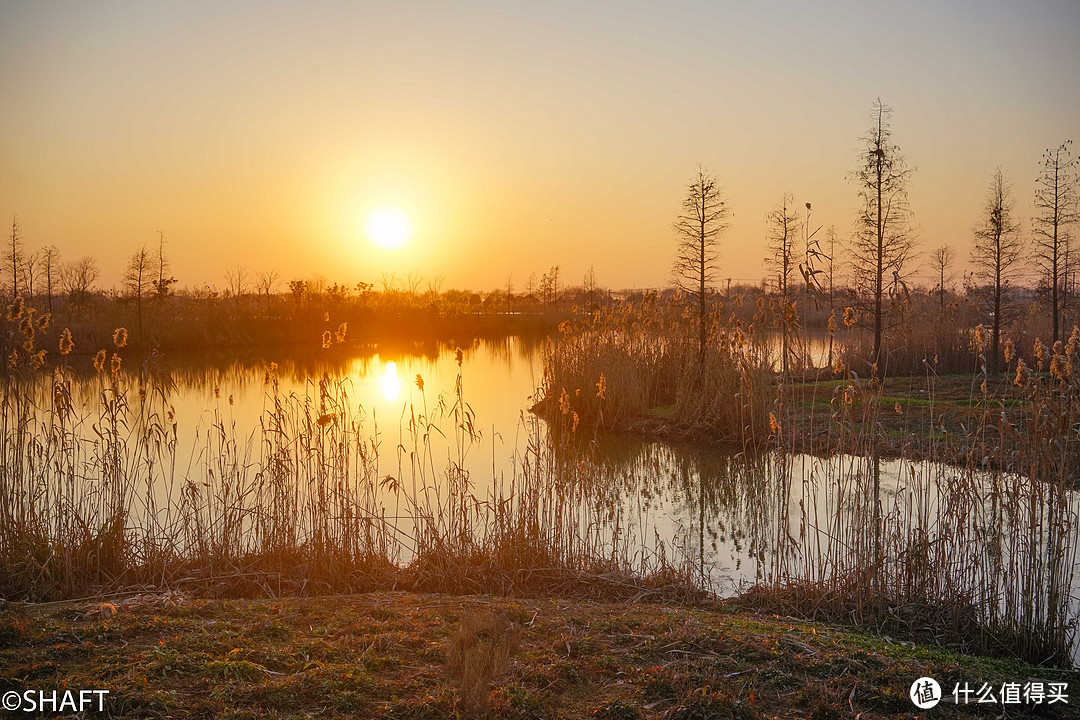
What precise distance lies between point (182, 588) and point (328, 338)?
222 cm

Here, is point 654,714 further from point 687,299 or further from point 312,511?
point 687,299

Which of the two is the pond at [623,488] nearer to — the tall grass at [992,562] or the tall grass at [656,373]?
the tall grass at [992,562]

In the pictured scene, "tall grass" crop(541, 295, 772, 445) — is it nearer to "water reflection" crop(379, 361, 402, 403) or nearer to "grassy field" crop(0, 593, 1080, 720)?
"water reflection" crop(379, 361, 402, 403)

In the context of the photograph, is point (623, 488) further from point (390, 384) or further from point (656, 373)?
point (390, 384)

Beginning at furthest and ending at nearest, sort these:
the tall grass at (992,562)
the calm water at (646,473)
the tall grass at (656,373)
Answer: the tall grass at (656,373) < the calm water at (646,473) < the tall grass at (992,562)

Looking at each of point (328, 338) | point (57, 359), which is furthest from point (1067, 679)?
point (57, 359)

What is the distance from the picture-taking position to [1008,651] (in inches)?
154

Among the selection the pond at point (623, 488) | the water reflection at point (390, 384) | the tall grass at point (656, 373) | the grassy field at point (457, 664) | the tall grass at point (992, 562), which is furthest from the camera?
the water reflection at point (390, 384)

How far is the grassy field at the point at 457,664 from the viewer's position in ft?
8.84

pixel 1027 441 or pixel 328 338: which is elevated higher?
pixel 328 338

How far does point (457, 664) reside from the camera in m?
3.00

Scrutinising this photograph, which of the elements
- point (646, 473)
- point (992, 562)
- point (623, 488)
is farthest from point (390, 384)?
point (992, 562)

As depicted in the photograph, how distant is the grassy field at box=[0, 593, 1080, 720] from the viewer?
106 inches

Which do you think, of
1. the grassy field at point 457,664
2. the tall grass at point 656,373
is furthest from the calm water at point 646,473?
the grassy field at point 457,664
